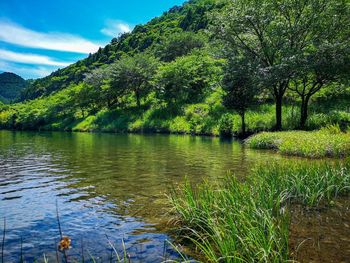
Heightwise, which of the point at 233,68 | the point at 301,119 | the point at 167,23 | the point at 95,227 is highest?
the point at 167,23

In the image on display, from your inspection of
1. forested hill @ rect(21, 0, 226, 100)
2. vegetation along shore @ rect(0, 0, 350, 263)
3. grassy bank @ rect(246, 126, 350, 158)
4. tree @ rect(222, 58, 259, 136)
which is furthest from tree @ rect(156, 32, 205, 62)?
grassy bank @ rect(246, 126, 350, 158)

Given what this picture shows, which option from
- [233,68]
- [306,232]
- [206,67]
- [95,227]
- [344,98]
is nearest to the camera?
[306,232]

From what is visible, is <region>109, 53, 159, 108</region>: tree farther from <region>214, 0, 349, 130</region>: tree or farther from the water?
the water

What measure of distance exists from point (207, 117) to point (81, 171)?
31.3 meters

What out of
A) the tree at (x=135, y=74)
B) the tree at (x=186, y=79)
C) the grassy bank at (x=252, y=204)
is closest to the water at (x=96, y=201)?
the grassy bank at (x=252, y=204)

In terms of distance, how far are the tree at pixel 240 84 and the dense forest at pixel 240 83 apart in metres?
0.10

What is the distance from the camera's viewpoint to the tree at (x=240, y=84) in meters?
32.2

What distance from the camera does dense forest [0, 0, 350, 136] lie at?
29484mm

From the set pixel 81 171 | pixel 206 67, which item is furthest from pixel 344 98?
pixel 81 171

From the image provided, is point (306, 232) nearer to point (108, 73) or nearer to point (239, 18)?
point (239, 18)

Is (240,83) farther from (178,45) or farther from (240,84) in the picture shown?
(178,45)

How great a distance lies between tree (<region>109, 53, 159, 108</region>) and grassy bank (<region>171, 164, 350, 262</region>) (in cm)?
5300

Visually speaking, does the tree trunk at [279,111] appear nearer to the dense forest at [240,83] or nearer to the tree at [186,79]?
the dense forest at [240,83]

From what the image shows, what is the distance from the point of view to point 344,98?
38.5 m
